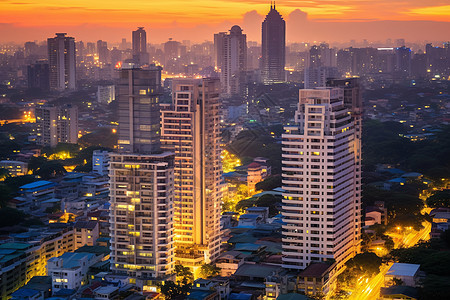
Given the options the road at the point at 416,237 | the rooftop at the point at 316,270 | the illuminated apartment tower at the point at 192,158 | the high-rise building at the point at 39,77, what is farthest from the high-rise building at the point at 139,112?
the high-rise building at the point at 39,77

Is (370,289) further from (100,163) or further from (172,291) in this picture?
(100,163)

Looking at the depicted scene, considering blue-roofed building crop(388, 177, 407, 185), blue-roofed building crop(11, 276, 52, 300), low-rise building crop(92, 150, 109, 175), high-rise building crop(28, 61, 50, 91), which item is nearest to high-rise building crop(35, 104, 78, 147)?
low-rise building crop(92, 150, 109, 175)

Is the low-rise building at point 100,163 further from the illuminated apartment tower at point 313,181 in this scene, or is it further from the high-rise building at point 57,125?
the illuminated apartment tower at point 313,181

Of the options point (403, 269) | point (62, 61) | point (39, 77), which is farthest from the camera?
point (39, 77)

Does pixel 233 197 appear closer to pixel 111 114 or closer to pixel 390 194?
pixel 390 194

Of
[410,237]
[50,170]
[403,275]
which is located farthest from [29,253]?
[50,170]

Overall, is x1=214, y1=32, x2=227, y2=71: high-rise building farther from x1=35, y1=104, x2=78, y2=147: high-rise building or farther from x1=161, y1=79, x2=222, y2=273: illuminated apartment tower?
x1=161, y1=79, x2=222, y2=273: illuminated apartment tower

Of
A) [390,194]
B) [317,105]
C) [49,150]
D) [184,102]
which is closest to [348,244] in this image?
[317,105]

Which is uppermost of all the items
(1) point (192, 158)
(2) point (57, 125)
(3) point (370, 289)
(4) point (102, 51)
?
(4) point (102, 51)
